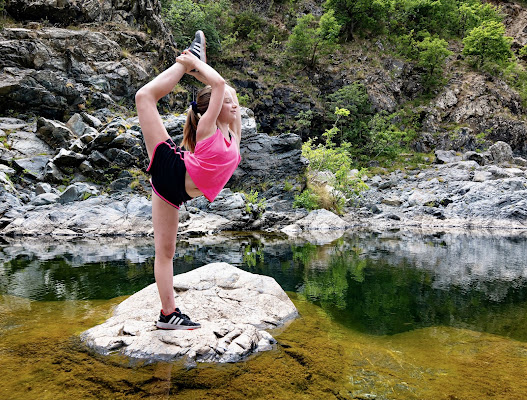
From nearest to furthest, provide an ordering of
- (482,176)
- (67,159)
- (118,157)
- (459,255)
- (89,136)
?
(459,255) → (67,159) → (118,157) → (89,136) → (482,176)

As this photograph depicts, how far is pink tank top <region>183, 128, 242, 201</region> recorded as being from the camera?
2.50 meters

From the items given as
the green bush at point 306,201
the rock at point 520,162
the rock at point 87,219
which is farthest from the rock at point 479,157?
the rock at point 87,219

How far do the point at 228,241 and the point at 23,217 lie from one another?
8245mm

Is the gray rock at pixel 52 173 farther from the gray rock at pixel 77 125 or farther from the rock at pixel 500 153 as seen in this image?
the rock at pixel 500 153

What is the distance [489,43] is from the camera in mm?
37469

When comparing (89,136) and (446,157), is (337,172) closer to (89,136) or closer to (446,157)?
(89,136)

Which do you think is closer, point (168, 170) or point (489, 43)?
point (168, 170)

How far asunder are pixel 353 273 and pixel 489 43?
1719 inches

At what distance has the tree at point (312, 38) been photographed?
3503 centimetres

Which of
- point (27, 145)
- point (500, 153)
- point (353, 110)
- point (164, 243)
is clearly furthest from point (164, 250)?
point (353, 110)

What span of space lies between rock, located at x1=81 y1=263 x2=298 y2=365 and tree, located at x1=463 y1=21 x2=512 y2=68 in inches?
1794

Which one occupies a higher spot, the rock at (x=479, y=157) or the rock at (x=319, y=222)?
the rock at (x=479, y=157)

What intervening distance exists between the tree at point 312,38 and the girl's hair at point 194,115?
36.4 m

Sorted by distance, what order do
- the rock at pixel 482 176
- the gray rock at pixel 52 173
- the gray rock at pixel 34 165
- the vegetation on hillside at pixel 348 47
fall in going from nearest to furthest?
the gray rock at pixel 34 165
the gray rock at pixel 52 173
the rock at pixel 482 176
the vegetation on hillside at pixel 348 47
